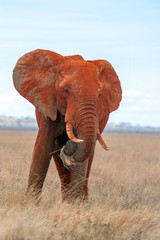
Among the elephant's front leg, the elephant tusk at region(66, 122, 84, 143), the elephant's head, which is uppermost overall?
the elephant's head

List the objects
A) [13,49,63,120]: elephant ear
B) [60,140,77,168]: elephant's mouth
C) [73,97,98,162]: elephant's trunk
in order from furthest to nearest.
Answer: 1. [13,49,63,120]: elephant ear
2. [60,140,77,168]: elephant's mouth
3. [73,97,98,162]: elephant's trunk

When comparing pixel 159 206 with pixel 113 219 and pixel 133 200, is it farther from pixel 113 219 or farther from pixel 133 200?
pixel 113 219

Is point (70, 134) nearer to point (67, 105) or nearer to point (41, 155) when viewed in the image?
point (67, 105)

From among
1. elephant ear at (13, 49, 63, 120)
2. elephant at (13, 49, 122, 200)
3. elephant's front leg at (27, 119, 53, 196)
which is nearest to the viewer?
elephant at (13, 49, 122, 200)

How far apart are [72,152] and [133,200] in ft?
8.37

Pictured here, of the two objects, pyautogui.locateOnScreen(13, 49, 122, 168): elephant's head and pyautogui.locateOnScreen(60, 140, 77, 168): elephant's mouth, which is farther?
pyautogui.locateOnScreen(60, 140, 77, 168): elephant's mouth

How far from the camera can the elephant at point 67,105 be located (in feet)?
21.4

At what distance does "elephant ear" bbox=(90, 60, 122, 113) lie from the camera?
759 centimetres

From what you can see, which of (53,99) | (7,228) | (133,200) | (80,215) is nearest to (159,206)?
(133,200)

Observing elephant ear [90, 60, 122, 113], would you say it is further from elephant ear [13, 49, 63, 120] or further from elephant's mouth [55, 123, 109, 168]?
elephant's mouth [55, 123, 109, 168]

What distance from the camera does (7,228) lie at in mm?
5352

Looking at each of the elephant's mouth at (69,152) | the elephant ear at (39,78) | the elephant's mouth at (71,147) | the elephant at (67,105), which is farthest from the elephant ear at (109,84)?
the elephant's mouth at (69,152)

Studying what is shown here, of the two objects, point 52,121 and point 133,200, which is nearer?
point 52,121

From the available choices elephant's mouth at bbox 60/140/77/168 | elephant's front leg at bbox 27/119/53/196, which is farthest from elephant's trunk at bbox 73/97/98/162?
elephant's front leg at bbox 27/119/53/196
